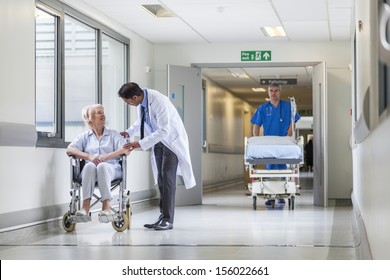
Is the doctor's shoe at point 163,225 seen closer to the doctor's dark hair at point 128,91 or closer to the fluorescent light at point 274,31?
the doctor's dark hair at point 128,91

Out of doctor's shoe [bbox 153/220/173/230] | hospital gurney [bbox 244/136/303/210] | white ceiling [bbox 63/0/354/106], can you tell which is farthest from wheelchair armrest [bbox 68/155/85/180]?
hospital gurney [bbox 244/136/303/210]

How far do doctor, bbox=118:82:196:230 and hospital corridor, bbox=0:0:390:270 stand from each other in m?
0.01

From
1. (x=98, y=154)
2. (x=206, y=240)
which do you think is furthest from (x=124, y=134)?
(x=206, y=240)

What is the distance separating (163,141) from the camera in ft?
21.5

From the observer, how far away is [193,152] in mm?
10750

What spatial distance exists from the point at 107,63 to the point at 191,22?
121cm

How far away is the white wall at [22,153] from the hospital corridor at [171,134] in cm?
2

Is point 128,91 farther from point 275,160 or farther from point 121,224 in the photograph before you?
point 275,160

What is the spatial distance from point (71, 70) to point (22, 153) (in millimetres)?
2549

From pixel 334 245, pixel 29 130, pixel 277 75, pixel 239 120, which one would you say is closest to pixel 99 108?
pixel 29 130

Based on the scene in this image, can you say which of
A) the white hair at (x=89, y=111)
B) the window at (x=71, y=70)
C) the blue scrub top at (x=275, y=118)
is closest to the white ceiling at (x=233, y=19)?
the window at (x=71, y=70)

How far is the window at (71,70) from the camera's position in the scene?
704 cm
